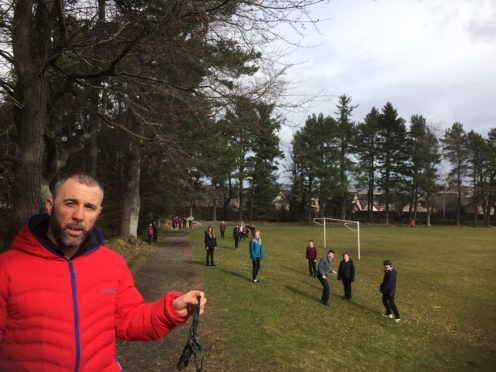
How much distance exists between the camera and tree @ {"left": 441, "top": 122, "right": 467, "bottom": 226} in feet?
237

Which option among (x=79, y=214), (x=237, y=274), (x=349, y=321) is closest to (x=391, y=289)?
(x=349, y=321)

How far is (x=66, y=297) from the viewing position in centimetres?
216

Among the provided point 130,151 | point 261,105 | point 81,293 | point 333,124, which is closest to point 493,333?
point 261,105

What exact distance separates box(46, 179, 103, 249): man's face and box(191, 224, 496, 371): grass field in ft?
18.7

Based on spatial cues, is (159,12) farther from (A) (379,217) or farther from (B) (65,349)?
(A) (379,217)

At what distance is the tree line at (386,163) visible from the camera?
2623 inches

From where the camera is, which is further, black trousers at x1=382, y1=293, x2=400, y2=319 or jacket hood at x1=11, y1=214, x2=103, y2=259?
black trousers at x1=382, y1=293, x2=400, y2=319

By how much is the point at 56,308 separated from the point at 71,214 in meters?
0.51

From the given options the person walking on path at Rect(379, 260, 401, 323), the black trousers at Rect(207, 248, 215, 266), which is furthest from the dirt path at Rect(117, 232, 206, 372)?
the person walking on path at Rect(379, 260, 401, 323)

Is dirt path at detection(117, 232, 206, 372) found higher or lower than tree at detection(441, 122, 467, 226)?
lower

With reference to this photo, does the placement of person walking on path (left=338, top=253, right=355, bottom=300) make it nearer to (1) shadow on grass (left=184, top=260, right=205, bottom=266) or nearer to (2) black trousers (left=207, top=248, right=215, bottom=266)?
(2) black trousers (left=207, top=248, right=215, bottom=266)

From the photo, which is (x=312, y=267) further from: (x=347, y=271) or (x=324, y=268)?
(x=324, y=268)

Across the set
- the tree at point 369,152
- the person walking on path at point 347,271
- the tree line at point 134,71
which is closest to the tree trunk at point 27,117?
the tree line at point 134,71

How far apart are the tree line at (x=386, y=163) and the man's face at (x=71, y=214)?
6436cm
